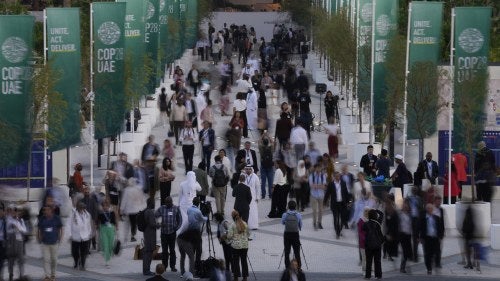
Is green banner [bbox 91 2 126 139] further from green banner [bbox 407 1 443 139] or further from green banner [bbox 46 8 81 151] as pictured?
green banner [bbox 407 1 443 139]

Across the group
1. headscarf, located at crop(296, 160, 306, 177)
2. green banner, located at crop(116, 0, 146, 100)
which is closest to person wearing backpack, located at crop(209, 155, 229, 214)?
headscarf, located at crop(296, 160, 306, 177)

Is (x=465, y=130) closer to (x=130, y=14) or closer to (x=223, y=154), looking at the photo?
(x=223, y=154)

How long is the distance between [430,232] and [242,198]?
398 centimetres

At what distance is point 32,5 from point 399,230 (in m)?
70.0

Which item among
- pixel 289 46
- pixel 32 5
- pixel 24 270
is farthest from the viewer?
pixel 32 5

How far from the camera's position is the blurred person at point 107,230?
28.0 metres

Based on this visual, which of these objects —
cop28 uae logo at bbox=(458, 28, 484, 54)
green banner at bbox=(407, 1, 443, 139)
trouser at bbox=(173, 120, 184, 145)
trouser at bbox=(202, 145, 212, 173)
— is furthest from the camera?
trouser at bbox=(173, 120, 184, 145)

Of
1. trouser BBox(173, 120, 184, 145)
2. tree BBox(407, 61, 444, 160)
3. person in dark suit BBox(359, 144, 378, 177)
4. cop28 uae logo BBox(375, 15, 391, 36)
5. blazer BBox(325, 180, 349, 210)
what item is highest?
cop28 uae logo BBox(375, 15, 391, 36)

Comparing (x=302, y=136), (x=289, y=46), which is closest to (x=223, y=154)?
(x=302, y=136)

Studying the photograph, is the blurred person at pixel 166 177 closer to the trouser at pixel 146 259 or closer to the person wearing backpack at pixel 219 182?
the person wearing backpack at pixel 219 182

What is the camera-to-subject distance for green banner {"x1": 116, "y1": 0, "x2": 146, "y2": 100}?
38656mm

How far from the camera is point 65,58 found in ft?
108

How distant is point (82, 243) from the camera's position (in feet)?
90.9

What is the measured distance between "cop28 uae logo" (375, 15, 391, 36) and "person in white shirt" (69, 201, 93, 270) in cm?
1197
